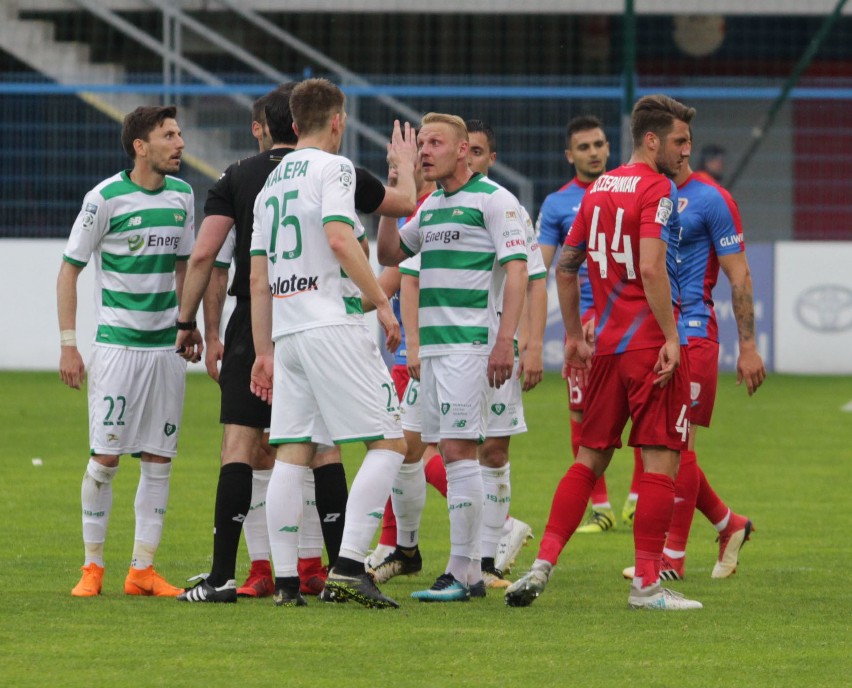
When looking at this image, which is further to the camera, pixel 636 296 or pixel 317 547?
pixel 317 547

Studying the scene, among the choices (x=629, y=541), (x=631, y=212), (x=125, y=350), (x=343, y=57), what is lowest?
(x=629, y=541)

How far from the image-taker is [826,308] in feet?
61.4

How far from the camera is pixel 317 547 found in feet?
22.4

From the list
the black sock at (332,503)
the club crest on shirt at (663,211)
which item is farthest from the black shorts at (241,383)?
the club crest on shirt at (663,211)

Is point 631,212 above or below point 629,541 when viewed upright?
above

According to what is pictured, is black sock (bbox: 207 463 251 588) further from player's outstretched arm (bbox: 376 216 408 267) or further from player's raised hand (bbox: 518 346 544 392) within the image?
player's raised hand (bbox: 518 346 544 392)

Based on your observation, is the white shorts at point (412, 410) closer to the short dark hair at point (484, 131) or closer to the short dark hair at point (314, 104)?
the short dark hair at point (484, 131)

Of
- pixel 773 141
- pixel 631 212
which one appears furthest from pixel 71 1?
pixel 631 212

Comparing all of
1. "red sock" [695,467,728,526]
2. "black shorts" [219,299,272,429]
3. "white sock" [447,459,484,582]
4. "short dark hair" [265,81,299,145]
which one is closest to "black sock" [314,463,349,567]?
"black shorts" [219,299,272,429]

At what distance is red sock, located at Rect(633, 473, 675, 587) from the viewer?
6219mm

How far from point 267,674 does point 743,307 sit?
302cm

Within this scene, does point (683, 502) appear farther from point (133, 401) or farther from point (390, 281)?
point (133, 401)

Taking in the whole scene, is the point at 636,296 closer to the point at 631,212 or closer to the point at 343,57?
the point at 631,212

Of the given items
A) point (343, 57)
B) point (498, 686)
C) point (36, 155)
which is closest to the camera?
point (498, 686)
